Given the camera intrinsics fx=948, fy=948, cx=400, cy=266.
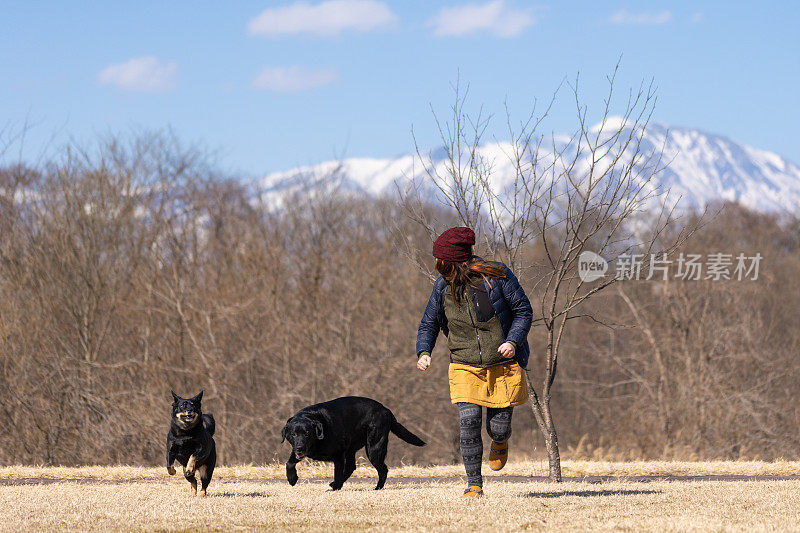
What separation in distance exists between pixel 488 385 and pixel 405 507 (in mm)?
1162

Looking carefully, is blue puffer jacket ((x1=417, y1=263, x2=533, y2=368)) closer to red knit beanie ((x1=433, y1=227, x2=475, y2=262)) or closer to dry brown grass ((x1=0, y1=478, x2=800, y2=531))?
red knit beanie ((x1=433, y1=227, x2=475, y2=262))

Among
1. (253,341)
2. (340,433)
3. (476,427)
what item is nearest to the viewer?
(476,427)

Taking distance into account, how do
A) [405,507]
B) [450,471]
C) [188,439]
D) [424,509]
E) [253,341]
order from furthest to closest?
[253,341]
[450,471]
[188,439]
[405,507]
[424,509]

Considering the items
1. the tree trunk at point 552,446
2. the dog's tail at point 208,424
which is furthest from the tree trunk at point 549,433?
the dog's tail at point 208,424

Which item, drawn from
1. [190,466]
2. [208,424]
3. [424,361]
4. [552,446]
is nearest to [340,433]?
[208,424]

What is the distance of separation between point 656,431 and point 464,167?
2020cm

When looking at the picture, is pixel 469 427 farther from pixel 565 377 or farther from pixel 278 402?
pixel 565 377

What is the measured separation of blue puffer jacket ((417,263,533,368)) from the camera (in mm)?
7539

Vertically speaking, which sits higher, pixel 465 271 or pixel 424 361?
pixel 465 271

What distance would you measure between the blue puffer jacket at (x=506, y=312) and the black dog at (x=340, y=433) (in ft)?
6.06

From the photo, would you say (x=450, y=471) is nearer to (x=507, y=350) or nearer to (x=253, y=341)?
(x=507, y=350)

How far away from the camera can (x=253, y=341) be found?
1016 inches

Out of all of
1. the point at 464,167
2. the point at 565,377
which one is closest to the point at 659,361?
the point at 565,377

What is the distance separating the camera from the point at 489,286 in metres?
7.56
